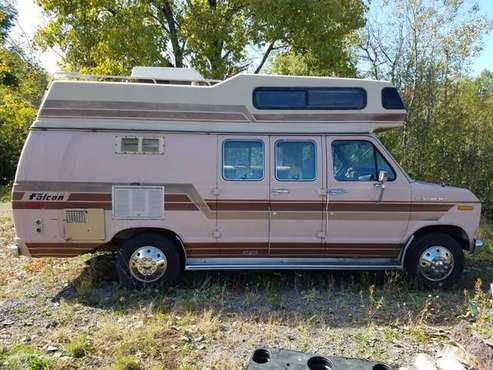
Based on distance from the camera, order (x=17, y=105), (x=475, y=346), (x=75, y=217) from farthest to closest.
Answer: (x=17, y=105), (x=75, y=217), (x=475, y=346)

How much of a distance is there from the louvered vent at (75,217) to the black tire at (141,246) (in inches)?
25.5

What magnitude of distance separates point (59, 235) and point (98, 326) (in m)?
1.61

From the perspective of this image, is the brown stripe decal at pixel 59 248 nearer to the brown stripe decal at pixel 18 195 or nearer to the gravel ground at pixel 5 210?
the brown stripe decal at pixel 18 195

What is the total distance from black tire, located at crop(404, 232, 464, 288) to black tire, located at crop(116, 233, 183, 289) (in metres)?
3.29

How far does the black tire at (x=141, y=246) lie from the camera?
623 cm

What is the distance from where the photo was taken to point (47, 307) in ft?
18.8

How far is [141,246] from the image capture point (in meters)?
6.28

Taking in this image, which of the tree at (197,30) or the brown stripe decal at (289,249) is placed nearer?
the brown stripe decal at (289,249)

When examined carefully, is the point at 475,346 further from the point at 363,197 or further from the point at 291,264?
the point at 291,264

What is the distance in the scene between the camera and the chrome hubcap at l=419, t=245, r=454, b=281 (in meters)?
6.42

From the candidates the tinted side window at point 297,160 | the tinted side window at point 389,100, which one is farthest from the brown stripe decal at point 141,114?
the tinted side window at point 389,100

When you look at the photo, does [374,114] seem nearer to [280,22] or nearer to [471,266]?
[471,266]

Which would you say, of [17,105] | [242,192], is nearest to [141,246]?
[242,192]

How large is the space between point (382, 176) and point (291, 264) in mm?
1758
